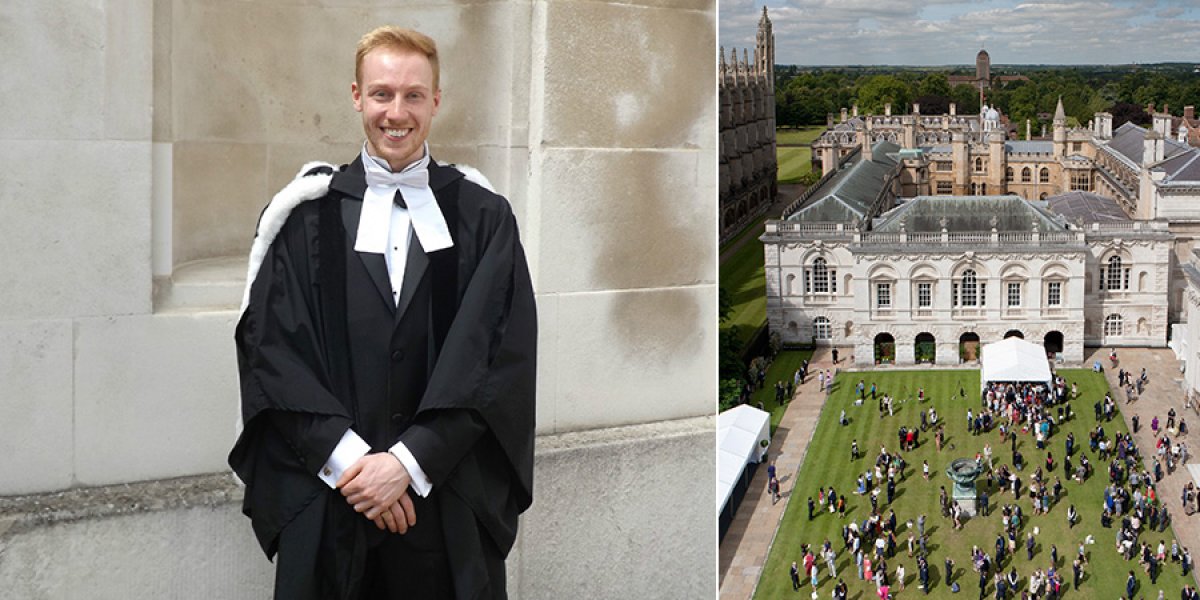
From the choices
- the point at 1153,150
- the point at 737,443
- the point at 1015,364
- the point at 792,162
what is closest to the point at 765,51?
Answer: the point at 792,162

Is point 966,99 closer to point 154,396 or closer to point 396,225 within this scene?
point 154,396

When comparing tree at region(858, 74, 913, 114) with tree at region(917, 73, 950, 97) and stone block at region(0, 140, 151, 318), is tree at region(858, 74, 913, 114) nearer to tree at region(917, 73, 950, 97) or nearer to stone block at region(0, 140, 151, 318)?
tree at region(917, 73, 950, 97)

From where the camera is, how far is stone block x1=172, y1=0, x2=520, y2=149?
445 cm

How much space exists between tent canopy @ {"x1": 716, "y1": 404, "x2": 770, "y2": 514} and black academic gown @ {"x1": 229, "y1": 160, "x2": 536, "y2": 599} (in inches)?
1164

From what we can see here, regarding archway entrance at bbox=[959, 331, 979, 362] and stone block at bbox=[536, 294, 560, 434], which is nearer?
stone block at bbox=[536, 294, 560, 434]

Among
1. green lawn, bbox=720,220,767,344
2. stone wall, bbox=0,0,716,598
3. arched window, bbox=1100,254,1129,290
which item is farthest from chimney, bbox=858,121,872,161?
stone wall, bbox=0,0,716,598

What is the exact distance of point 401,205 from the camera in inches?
143

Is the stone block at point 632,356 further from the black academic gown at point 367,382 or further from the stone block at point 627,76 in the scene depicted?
the black academic gown at point 367,382

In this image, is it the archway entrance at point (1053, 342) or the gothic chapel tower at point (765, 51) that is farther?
the gothic chapel tower at point (765, 51)

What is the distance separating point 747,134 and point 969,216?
102 feet

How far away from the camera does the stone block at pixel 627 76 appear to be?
4570mm

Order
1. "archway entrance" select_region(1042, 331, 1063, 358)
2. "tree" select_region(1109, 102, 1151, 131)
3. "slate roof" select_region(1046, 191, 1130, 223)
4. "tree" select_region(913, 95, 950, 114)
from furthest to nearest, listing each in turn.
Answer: "tree" select_region(913, 95, 950, 114)
"tree" select_region(1109, 102, 1151, 131)
"slate roof" select_region(1046, 191, 1130, 223)
"archway entrance" select_region(1042, 331, 1063, 358)

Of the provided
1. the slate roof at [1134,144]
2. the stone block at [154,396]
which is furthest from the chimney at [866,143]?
the stone block at [154,396]

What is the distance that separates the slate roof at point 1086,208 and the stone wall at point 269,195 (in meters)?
58.3
